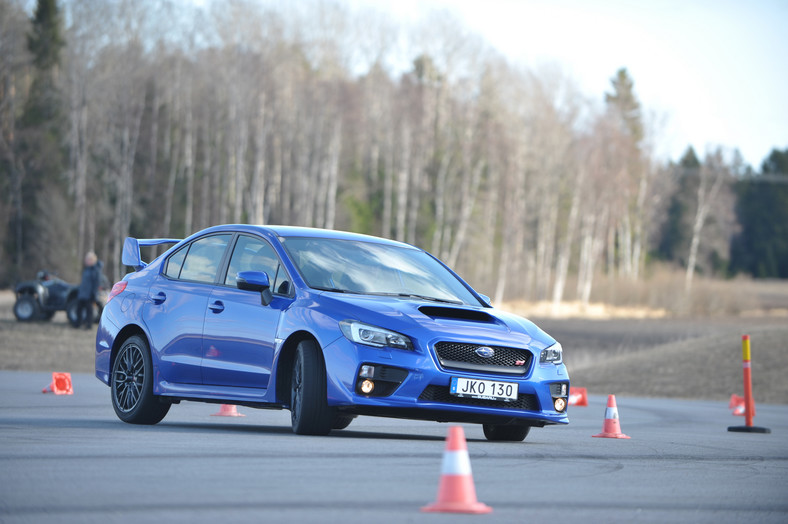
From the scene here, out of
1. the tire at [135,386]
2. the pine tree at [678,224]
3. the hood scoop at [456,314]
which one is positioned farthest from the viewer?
the pine tree at [678,224]

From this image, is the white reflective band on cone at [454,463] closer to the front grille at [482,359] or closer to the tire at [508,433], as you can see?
the front grille at [482,359]

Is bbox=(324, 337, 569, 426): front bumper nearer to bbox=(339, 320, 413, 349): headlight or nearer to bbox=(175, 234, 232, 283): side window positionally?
bbox=(339, 320, 413, 349): headlight

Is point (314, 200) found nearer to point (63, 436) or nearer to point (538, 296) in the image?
point (538, 296)

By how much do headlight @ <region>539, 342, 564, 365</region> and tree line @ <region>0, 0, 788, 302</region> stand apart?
4966cm

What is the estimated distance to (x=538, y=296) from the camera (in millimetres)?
73438

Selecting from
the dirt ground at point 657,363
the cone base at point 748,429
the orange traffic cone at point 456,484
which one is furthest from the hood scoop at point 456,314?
the dirt ground at point 657,363

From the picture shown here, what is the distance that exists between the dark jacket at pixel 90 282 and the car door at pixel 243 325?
2111 centimetres

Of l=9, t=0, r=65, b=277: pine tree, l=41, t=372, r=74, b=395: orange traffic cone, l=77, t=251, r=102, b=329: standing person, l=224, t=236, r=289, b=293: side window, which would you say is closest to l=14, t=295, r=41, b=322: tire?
l=77, t=251, r=102, b=329: standing person

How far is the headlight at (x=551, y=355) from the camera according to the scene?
966 centimetres

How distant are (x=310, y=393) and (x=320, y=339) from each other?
40 cm

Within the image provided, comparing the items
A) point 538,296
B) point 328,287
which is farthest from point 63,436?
point 538,296

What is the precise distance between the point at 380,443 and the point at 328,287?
1320mm

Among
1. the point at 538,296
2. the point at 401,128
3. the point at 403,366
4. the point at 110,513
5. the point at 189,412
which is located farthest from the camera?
the point at 538,296

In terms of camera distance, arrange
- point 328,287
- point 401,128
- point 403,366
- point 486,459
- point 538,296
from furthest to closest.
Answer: point 538,296 → point 401,128 → point 328,287 → point 403,366 → point 486,459
